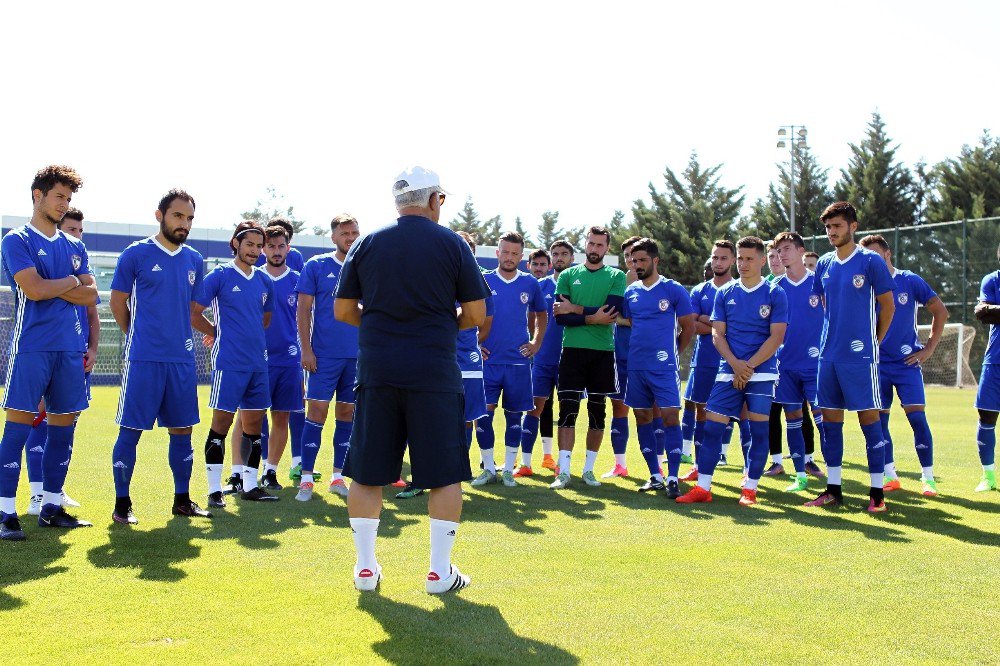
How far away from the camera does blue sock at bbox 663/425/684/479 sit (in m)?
8.21

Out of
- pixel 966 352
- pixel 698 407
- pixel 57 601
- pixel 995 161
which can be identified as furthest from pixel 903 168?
pixel 57 601

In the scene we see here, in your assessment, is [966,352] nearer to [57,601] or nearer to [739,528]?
[739,528]

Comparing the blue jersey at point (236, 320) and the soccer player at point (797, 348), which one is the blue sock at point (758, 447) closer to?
the soccer player at point (797, 348)

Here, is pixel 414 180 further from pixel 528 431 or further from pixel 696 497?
pixel 528 431

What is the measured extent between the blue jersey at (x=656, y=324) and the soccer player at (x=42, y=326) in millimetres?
4496

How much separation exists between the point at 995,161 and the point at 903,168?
4.95m

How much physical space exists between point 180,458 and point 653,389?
4002mm

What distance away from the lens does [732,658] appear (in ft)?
12.0

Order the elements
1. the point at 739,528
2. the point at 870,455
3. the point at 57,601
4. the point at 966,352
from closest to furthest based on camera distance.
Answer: the point at 57,601 → the point at 739,528 → the point at 870,455 → the point at 966,352

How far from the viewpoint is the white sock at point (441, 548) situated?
4613 millimetres

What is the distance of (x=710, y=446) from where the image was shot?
25.2 feet

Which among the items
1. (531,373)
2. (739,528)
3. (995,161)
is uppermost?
(995,161)

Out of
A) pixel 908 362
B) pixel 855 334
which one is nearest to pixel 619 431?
pixel 855 334

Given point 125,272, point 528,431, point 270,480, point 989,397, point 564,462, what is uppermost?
point 125,272
